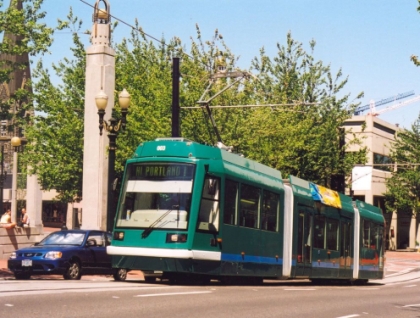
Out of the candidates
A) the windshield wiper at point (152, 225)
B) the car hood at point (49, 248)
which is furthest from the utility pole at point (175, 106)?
the windshield wiper at point (152, 225)

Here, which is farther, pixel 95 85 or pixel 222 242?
pixel 95 85

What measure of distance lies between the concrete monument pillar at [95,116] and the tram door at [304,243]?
1070 cm

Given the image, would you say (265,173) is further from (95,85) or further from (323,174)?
(323,174)

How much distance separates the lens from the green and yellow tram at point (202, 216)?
1941 centimetres

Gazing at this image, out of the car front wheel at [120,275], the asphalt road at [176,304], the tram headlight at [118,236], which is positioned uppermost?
the tram headlight at [118,236]

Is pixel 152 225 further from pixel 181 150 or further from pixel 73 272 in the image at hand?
pixel 73 272

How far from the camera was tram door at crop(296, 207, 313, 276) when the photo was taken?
25.5 meters

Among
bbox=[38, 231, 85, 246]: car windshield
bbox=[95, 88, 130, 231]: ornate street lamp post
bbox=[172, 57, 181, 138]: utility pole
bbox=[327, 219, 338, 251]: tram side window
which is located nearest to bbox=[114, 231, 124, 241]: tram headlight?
bbox=[95, 88, 130, 231]: ornate street lamp post

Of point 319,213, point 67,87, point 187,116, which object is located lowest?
point 319,213

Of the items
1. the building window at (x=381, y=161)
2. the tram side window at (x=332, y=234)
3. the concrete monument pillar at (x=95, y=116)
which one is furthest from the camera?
the building window at (x=381, y=161)

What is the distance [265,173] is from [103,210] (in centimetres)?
1259

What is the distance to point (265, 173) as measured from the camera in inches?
920

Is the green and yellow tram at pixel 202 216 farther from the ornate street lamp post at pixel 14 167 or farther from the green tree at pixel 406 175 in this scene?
the green tree at pixel 406 175

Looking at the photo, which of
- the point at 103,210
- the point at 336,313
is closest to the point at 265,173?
the point at 336,313
